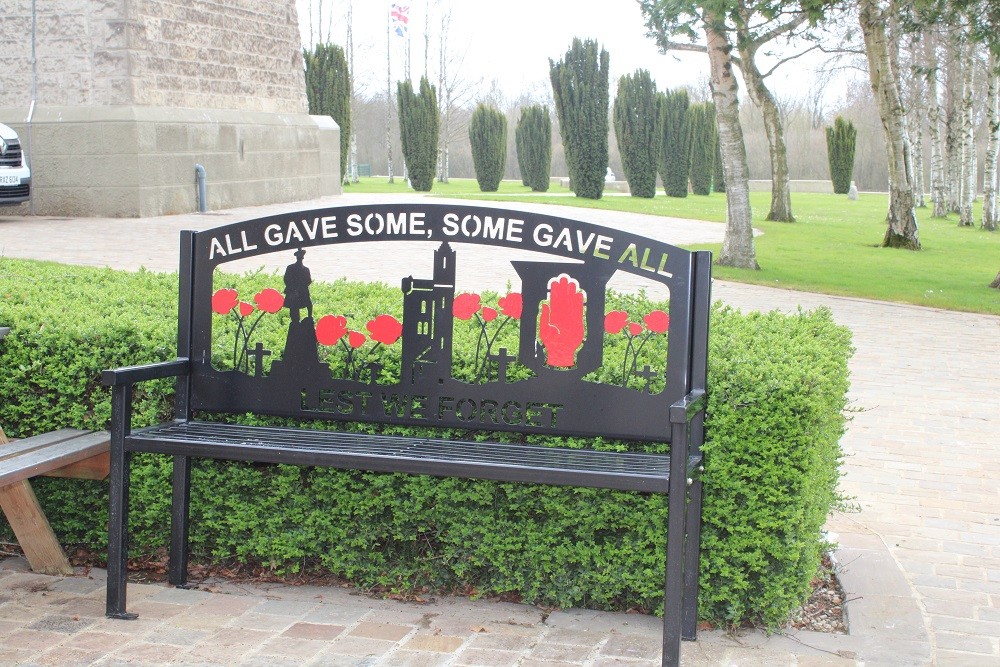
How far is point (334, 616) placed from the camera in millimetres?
3465

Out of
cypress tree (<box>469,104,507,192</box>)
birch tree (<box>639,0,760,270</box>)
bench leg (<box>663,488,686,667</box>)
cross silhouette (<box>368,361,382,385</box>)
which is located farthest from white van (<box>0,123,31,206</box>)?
cypress tree (<box>469,104,507,192</box>)

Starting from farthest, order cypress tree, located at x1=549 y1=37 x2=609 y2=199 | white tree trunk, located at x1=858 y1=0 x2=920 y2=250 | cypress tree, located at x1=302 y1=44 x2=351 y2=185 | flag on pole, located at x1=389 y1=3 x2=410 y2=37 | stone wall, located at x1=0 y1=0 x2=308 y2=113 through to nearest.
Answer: flag on pole, located at x1=389 y1=3 x2=410 y2=37, cypress tree, located at x1=549 y1=37 x2=609 y2=199, cypress tree, located at x1=302 y1=44 x2=351 y2=185, white tree trunk, located at x1=858 y1=0 x2=920 y2=250, stone wall, located at x1=0 y1=0 x2=308 y2=113

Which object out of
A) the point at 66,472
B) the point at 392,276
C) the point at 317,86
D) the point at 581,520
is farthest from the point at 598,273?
the point at 317,86

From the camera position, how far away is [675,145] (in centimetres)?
4256

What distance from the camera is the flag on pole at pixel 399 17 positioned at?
46.3 m

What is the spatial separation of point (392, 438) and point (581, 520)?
0.66 meters

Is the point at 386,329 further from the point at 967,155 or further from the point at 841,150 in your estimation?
the point at 841,150

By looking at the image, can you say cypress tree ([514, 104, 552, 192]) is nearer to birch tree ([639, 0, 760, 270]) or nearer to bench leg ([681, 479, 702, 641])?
birch tree ([639, 0, 760, 270])

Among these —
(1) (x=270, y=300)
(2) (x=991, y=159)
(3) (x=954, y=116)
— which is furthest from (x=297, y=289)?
(3) (x=954, y=116)

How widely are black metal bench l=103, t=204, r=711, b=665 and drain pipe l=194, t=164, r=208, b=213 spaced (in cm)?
1496

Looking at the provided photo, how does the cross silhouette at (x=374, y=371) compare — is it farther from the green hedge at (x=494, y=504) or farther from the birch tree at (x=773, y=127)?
the birch tree at (x=773, y=127)

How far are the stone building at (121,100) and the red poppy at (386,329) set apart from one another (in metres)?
14.2

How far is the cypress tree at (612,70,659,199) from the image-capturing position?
40.0 metres

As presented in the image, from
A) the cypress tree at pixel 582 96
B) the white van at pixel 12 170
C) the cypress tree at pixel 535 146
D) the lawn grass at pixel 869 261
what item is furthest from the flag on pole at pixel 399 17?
the white van at pixel 12 170
